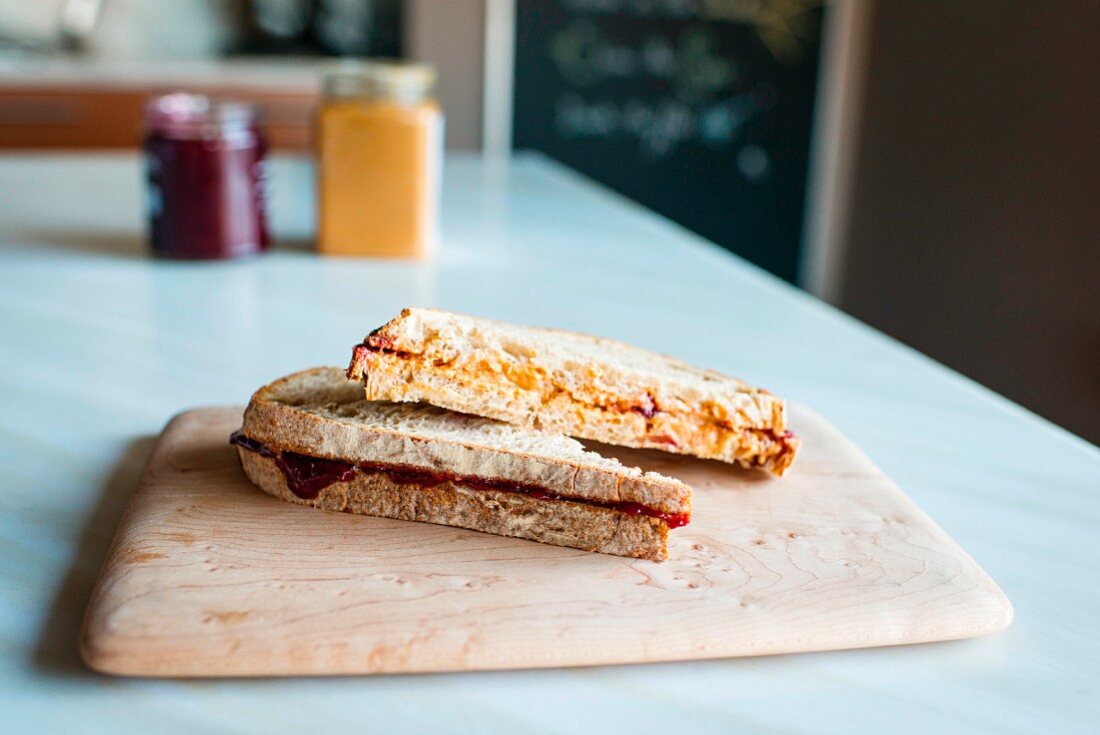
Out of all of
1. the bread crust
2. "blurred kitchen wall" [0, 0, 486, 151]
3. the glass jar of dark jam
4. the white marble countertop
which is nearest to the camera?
the white marble countertop

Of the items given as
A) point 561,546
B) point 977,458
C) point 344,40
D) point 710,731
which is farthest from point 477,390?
point 344,40

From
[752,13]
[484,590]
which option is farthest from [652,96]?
[484,590]

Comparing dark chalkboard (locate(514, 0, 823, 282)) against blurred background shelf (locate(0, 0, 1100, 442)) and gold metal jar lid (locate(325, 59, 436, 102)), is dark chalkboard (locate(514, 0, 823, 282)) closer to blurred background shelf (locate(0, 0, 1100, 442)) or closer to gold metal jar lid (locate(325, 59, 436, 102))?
blurred background shelf (locate(0, 0, 1100, 442))

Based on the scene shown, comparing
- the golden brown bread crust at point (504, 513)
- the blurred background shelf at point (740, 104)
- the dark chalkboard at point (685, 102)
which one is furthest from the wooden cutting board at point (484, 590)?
the dark chalkboard at point (685, 102)

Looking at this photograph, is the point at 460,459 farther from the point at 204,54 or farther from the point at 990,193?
the point at 204,54

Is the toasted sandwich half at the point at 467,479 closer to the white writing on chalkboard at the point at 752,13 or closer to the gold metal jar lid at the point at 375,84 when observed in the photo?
the gold metal jar lid at the point at 375,84

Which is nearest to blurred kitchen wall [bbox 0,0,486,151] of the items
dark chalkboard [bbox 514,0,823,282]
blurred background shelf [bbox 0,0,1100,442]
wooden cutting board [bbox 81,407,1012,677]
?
blurred background shelf [bbox 0,0,1100,442]
